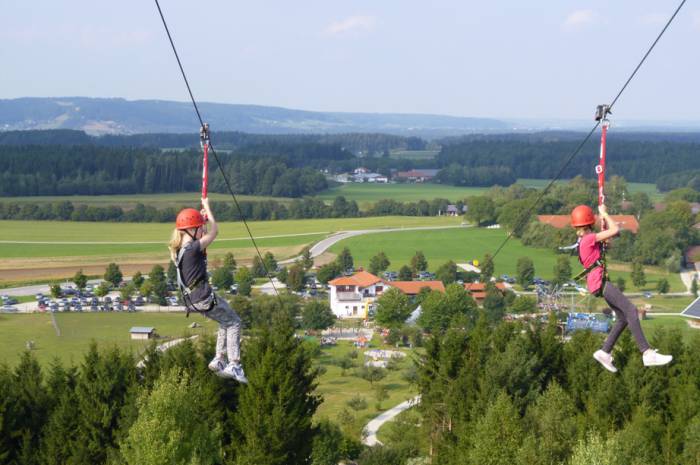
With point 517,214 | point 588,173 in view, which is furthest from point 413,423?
point 588,173

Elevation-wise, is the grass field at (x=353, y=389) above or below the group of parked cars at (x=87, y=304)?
above

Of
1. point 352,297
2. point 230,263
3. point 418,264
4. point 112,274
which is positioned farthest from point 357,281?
point 112,274

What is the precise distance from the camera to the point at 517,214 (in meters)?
111

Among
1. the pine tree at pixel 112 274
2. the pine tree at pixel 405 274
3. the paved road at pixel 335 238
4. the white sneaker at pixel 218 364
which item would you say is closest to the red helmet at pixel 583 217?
the white sneaker at pixel 218 364

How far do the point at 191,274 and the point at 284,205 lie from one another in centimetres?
12211

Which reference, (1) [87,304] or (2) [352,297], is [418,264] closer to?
(2) [352,297]

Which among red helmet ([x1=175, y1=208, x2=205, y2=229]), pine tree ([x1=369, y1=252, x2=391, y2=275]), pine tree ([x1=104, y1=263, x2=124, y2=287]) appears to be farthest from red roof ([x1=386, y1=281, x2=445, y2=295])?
red helmet ([x1=175, y1=208, x2=205, y2=229])

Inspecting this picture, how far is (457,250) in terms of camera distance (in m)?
102

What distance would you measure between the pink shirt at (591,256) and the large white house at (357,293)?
207 ft

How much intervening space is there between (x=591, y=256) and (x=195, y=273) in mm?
4876

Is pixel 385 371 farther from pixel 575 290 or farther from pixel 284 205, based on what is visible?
pixel 284 205

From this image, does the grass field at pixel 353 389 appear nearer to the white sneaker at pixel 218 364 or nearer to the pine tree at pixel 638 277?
the white sneaker at pixel 218 364

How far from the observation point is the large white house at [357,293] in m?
75.8

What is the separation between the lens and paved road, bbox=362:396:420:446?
40031mm
